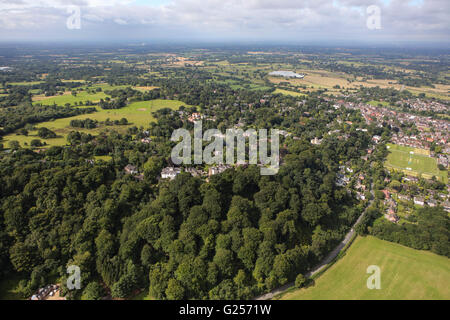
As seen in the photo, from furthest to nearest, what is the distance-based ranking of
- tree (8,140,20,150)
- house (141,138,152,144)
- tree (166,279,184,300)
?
house (141,138,152,144) < tree (8,140,20,150) < tree (166,279,184,300)

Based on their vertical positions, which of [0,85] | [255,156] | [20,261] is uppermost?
[0,85]

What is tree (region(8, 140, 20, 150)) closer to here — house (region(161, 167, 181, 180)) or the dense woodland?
the dense woodland

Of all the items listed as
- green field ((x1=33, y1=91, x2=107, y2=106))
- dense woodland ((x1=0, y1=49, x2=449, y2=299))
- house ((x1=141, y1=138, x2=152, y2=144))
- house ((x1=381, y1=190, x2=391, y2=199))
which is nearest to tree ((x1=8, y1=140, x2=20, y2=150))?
dense woodland ((x1=0, y1=49, x2=449, y2=299))

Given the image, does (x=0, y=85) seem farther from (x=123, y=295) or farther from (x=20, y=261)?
(x=123, y=295)

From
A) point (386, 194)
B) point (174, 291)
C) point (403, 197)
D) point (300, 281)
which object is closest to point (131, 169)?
point (174, 291)

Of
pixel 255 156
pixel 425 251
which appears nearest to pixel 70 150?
pixel 255 156

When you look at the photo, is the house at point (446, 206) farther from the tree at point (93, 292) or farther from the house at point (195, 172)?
the tree at point (93, 292)

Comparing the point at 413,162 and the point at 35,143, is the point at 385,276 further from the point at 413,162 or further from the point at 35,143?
the point at 35,143
